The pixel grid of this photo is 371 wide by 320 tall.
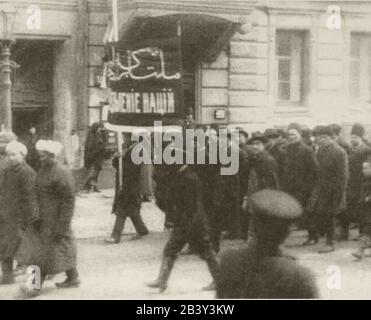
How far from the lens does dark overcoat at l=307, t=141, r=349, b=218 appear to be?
1067cm

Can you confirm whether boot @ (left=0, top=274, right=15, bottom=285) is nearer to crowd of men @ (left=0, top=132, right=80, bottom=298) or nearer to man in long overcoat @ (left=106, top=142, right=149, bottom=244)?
crowd of men @ (left=0, top=132, right=80, bottom=298)

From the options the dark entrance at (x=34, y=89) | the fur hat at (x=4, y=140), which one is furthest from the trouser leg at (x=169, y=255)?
the dark entrance at (x=34, y=89)

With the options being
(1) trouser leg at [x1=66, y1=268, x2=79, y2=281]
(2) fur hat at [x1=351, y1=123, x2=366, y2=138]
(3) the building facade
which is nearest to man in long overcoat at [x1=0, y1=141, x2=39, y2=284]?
(1) trouser leg at [x1=66, y1=268, x2=79, y2=281]

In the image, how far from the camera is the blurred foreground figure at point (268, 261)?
3.73 metres

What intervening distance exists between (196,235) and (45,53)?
899 cm

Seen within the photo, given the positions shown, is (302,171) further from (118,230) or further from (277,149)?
(118,230)

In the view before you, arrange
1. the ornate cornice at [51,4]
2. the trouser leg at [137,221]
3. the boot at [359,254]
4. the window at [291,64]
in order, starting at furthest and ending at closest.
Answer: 1. the window at [291,64]
2. the ornate cornice at [51,4]
3. the trouser leg at [137,221]
4. the boot at [359,254]

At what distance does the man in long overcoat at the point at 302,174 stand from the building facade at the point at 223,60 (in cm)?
538

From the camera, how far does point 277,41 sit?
18203 millimetres

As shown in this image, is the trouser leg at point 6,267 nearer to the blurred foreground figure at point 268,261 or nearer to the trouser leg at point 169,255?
the trouser leg at point 169,255

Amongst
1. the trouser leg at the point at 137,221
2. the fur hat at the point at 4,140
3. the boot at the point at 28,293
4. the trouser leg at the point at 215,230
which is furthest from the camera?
the trouser leg at the point at 137,221

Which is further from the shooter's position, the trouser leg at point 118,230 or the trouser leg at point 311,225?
the trouser leg at point 118,230

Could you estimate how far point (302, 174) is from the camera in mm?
11156
